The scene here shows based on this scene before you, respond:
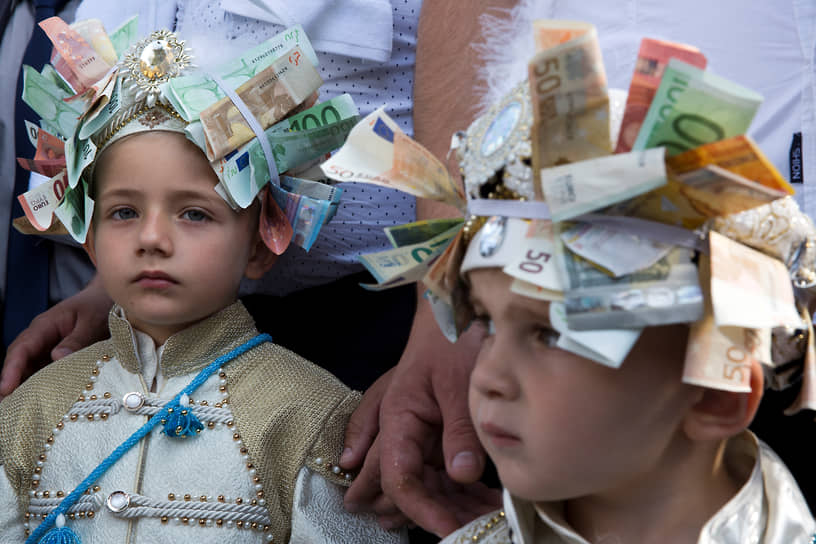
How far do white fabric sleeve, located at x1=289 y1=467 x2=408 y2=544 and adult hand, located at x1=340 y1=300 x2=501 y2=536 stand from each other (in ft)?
0.08

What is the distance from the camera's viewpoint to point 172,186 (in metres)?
1.83

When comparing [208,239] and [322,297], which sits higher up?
[208,239]

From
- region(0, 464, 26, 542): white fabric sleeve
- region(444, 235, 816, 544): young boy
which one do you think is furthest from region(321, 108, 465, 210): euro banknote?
region(0, 464, 26, 542): white fabric sleeve

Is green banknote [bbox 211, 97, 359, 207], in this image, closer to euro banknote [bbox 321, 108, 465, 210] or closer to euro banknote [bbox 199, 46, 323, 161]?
euro banknote [bbox 199, 46, 323, 161]

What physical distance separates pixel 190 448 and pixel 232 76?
0.75m

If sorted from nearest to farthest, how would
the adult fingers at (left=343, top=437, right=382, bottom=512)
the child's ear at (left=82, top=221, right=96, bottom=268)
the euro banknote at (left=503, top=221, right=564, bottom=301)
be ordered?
the euro banknote at (left=503, top=221, right=564, bottom=301) → the adult fingers at (left=343, top=437, right=382, bottom=512) → the child's ear at (left=82, top=221, right=96, bottom=268)

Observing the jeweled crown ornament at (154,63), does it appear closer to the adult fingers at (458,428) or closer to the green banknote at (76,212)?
the green banknote at (76,212)

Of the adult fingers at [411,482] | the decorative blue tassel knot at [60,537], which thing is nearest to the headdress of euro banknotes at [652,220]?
the adult fingers at [411,482]

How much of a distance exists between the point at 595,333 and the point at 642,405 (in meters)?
0.16

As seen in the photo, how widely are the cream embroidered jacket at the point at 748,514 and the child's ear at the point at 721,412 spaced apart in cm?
12

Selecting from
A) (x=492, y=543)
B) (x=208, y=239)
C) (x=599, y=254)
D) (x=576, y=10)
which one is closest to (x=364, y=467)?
(x=492, y=543)

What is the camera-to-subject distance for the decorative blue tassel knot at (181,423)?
70.3 inches

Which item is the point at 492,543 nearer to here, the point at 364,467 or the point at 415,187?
the point at 364,467

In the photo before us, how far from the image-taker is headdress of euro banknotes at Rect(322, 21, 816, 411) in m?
1.07
